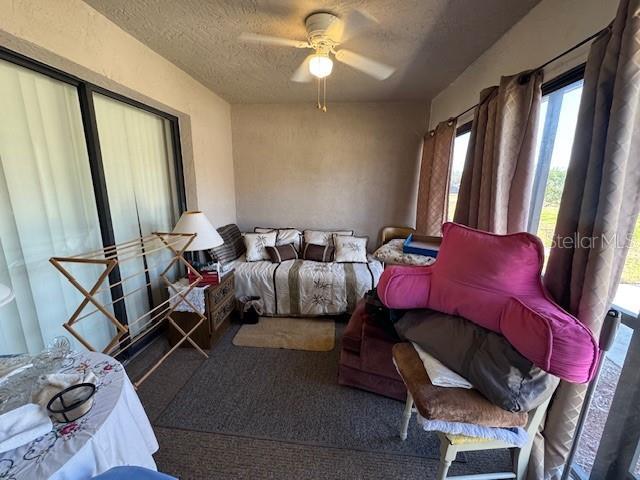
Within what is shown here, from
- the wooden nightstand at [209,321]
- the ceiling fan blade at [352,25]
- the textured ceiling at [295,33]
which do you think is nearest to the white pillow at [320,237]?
the wooden nightstand at [209,321]

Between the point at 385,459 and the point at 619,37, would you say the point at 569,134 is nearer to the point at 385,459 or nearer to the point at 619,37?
the point at 619,37

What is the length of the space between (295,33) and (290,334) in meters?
2.44

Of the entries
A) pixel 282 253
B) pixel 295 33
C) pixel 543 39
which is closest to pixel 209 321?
pixel 282 253

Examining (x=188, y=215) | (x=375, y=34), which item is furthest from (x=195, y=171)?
(x=375, y=34)

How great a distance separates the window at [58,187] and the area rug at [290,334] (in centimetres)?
100

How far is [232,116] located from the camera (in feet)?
11.8

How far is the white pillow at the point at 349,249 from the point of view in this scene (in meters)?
3.22

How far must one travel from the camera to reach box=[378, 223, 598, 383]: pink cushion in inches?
36.9

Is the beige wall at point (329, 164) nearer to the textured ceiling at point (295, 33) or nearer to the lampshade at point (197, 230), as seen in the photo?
the textured ceiling at point (295, 33)

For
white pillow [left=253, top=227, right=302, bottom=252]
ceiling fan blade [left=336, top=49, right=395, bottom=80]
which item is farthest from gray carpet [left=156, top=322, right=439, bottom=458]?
ceiling fan blade [left=336, top=49, right=395, bottom=80]

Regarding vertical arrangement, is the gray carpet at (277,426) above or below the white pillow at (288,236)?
below

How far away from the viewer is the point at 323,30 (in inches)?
66.6

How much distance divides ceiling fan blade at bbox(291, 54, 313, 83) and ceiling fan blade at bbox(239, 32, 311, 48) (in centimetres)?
28

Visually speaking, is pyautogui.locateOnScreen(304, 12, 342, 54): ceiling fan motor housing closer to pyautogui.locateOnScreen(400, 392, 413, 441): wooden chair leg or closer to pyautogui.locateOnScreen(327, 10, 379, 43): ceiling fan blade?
pyautogui.locateOnScreen(327, 10, 379, 43): ceiling fan blade
